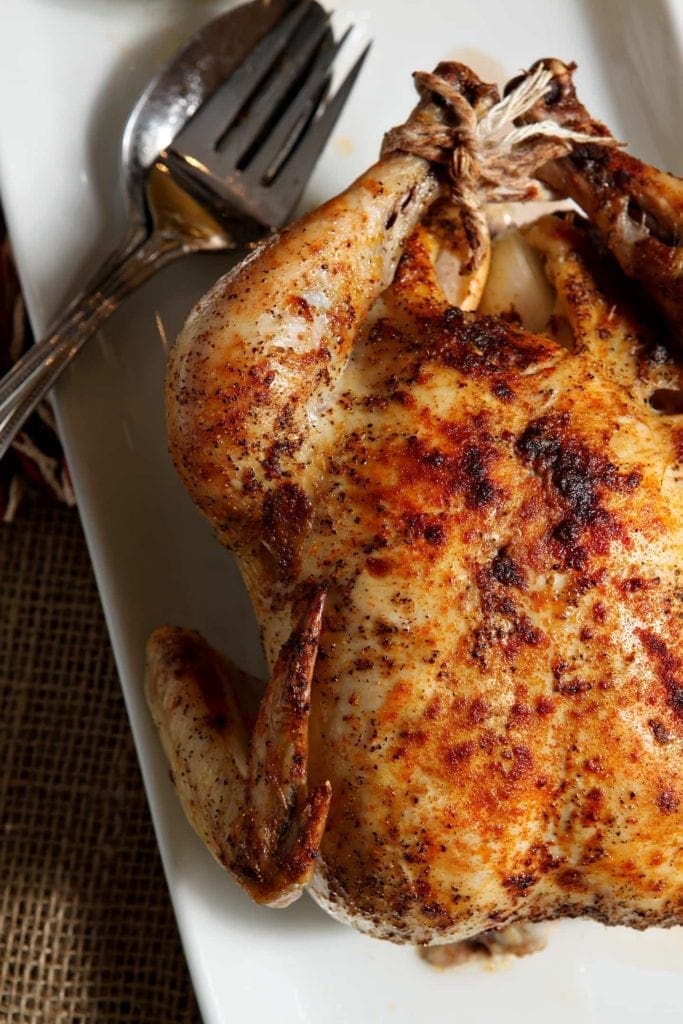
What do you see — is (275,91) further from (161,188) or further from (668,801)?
(668,801)

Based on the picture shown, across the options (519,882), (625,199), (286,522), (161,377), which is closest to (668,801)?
(519,882)

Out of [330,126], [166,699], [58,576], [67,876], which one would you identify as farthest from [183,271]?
[67,876]

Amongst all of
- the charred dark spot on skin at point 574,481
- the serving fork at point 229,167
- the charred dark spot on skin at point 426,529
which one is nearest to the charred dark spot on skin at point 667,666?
the charred dark spot on skin at point 574,481

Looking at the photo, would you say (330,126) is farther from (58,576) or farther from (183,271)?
(58,576)

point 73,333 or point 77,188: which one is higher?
point 77,188

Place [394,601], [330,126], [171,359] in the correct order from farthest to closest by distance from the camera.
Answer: [330,126] < [171,359] < [394,601]

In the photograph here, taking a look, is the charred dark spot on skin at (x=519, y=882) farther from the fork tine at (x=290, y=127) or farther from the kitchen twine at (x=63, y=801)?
the fork tine at (x=290, y=127)
